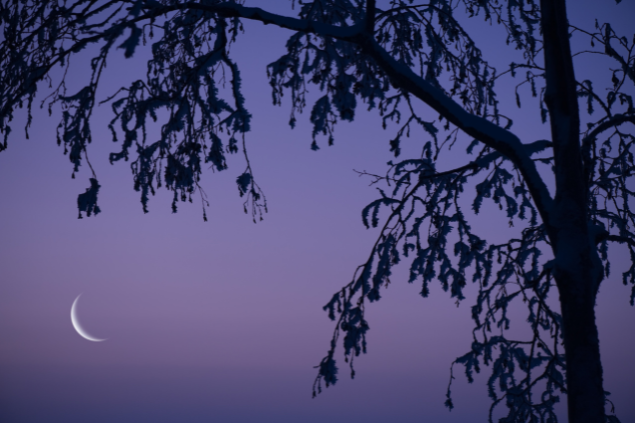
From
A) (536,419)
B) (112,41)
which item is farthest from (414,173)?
(112,41)

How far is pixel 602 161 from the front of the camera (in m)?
6.39

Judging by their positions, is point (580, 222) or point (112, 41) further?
point (580, 222)

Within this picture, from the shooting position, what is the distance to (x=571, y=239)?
14.1ft

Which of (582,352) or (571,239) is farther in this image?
(571,239)

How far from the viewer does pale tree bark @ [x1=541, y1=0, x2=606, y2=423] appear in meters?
4.00

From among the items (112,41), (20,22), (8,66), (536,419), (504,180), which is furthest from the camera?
(504,180)

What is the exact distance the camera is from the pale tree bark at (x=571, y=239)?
400cm

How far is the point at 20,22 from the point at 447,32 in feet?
14.8

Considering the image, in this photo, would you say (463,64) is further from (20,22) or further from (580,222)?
(20,22)

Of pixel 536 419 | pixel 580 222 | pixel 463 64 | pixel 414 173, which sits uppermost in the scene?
pixel 463 64

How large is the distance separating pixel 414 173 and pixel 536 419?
3038 mm

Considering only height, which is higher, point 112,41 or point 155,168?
point 112,41

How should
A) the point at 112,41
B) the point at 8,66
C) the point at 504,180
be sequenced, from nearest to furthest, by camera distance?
the point at 112,41 < the point at 8,66 < the point at 504,180

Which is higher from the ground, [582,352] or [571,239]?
[571,239]
